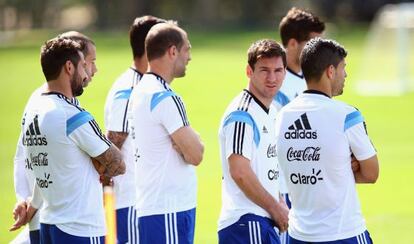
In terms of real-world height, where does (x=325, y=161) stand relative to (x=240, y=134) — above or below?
below

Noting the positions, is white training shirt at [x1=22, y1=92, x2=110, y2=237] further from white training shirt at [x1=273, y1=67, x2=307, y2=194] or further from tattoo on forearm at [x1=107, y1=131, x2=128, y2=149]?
white training shirt at [x1=273, y1=67, x2=307, y2=194]

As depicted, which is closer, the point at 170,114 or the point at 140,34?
the point at 170,114

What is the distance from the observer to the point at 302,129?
297 inches

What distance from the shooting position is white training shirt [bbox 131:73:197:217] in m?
8.41

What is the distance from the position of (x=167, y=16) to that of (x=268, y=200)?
55.6 meters

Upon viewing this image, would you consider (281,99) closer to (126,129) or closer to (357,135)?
(126,129)

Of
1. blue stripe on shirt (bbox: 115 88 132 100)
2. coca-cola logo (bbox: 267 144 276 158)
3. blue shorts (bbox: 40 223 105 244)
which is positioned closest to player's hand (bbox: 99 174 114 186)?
blue shorts (bbox: 40 223 105 244)

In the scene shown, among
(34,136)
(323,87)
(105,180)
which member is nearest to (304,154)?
(323,87)

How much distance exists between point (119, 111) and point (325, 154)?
2631mm

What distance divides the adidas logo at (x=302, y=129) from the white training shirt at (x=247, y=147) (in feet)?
1.51

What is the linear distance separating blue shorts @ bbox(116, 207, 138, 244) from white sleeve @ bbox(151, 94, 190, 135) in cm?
140

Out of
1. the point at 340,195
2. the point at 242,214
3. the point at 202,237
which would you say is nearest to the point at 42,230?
the point at 242,214

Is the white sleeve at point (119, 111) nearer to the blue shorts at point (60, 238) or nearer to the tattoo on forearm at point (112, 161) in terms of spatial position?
the tattoo on forearm at point (112, 161)

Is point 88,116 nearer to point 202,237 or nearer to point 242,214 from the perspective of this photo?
point 242,214
